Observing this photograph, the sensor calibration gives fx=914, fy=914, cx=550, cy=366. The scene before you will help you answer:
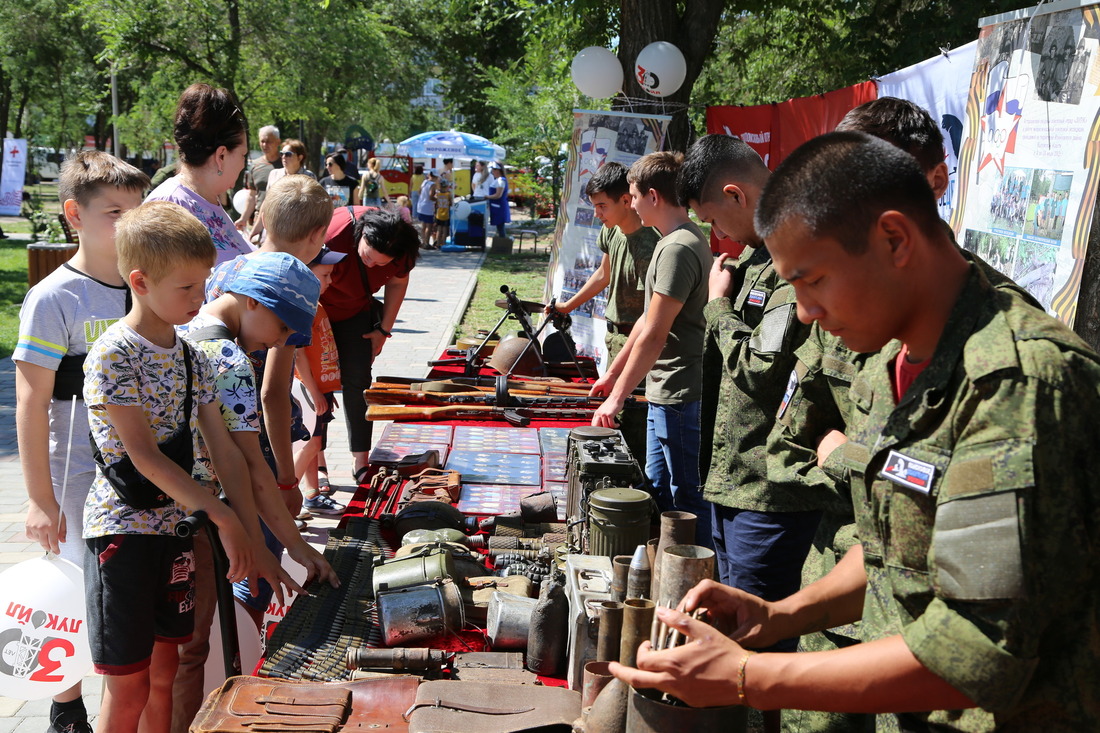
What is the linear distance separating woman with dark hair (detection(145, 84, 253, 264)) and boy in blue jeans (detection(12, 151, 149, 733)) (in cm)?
45

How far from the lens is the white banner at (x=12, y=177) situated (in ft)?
72.2

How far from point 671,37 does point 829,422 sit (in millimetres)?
7136

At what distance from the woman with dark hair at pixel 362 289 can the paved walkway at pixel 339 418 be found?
665mm

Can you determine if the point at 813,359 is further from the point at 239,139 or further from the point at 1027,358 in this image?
the point at 239,139

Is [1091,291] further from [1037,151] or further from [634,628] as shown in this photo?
[634,628]

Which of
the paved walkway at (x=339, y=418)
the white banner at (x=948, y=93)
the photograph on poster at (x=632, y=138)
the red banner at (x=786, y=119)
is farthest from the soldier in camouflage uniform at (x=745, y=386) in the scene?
the photograph on poster at (x=632, y=138)

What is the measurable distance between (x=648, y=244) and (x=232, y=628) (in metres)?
3.12

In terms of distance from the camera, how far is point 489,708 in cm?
221

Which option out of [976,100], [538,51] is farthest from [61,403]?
[538,51]

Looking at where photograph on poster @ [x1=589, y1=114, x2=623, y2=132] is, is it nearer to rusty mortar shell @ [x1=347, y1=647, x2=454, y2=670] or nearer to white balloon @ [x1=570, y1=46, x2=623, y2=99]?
white balloon @ [x1=570, y1=46, x2=623, y2=99]

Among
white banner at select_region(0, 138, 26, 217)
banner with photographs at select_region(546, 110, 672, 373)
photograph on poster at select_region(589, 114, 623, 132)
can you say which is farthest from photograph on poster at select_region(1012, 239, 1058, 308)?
white banner at select_region(0, 138, 26, 217)

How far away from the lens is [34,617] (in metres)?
2.67

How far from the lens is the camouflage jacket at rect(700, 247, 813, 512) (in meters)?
2.55

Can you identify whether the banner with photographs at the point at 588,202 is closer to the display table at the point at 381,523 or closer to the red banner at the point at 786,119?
the red banner at the point at 786,119
